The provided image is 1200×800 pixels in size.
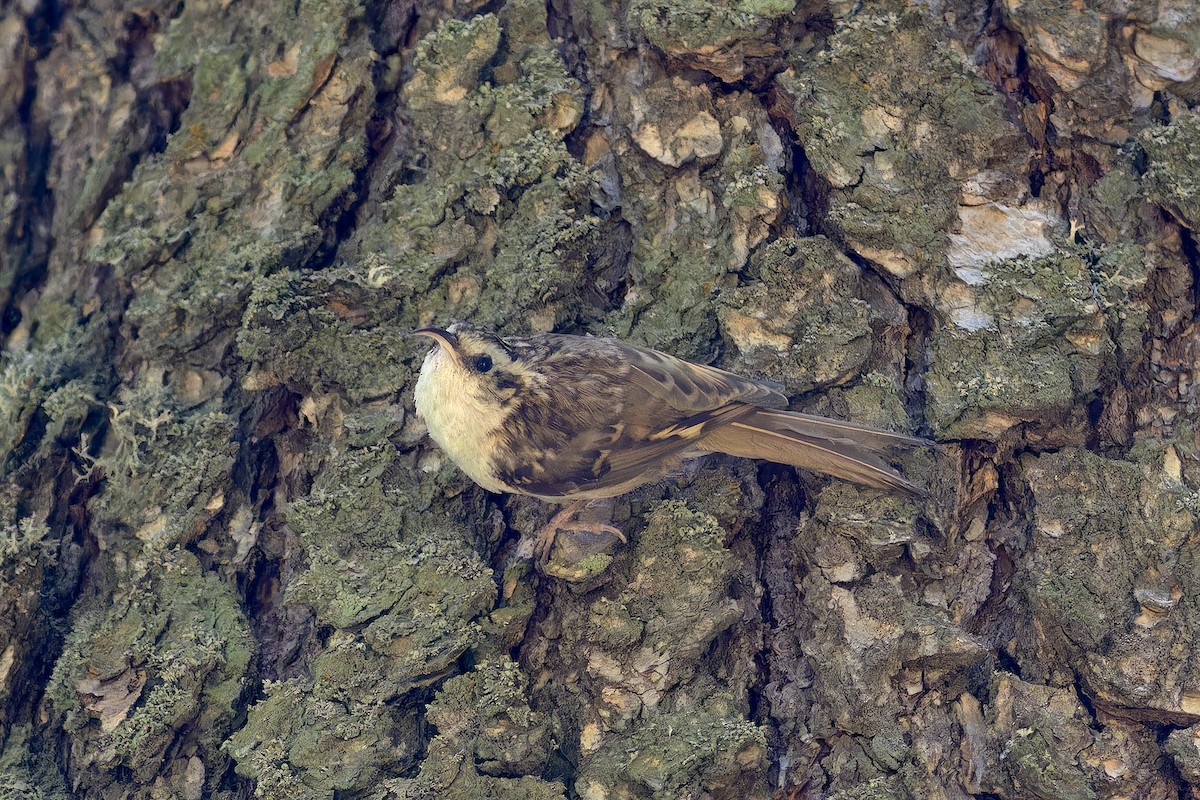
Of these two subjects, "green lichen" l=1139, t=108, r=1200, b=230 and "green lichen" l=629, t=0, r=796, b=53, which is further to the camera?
"green lichen" l=629, t=0, r=796, b=53

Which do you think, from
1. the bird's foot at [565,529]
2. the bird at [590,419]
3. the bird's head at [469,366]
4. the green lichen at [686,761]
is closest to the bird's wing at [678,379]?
the bird at [590,419]

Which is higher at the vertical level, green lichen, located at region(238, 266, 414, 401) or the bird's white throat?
green lichen, located at region(238, 266, 414, 401)

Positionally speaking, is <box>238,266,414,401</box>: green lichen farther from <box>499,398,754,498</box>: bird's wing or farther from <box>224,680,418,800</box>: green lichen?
<box>224,680,418,800</box>: green lichen

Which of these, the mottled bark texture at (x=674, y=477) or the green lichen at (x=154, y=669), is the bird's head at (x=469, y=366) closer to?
the mottled bark texture at (x=674, y=477)

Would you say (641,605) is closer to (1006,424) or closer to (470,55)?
(1006,424)

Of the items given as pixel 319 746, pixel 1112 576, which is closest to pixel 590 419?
pixel 319 746

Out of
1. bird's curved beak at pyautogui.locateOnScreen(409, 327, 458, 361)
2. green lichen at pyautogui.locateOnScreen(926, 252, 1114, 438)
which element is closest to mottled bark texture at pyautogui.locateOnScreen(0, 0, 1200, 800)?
green lichen at pyautogui.locateOnScreen(926, 252, 1114, 438)
